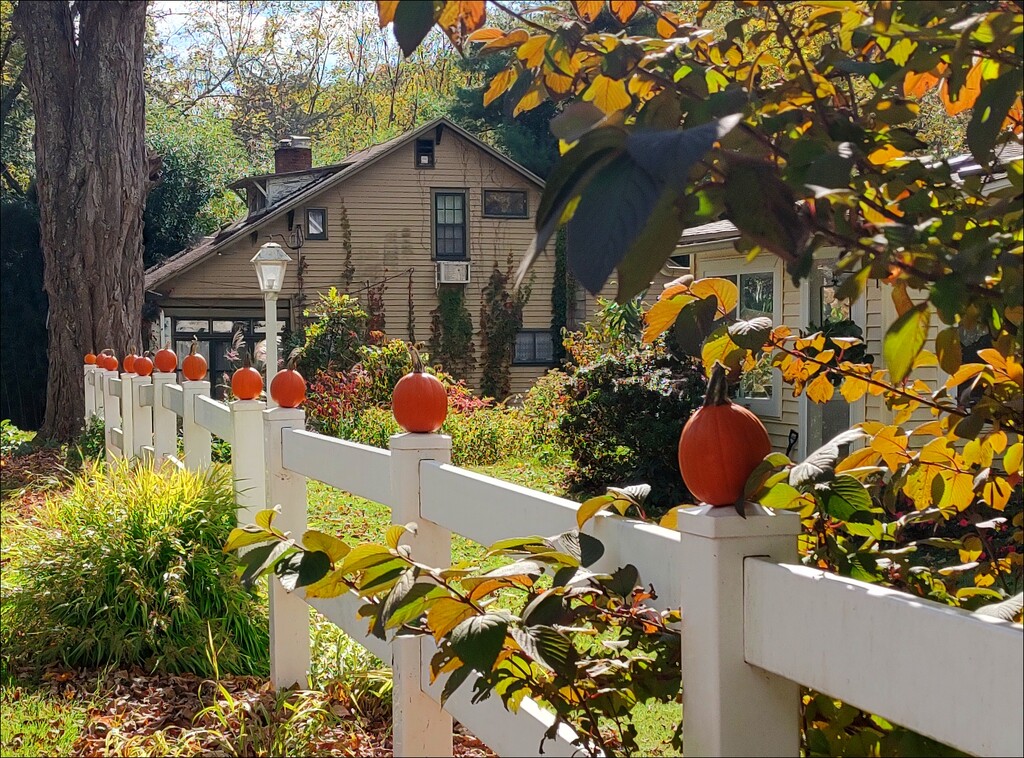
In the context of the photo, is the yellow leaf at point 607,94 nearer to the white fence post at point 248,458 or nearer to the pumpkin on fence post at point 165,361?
the white fence post at point 248,458

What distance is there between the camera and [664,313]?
1.81 m

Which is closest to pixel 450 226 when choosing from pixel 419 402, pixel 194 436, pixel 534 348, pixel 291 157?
pixel 534 348

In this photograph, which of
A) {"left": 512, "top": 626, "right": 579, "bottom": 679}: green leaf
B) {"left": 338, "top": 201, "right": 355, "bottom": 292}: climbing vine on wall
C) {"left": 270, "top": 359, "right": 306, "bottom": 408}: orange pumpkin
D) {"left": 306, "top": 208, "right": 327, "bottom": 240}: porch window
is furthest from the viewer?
{"left": 338, "top": 201, "right": 355, "bottom": 292}: climbing vine on wall

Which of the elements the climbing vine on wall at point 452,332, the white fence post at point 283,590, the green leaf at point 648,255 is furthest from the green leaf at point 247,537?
the climbing vine on wall at point 452,332

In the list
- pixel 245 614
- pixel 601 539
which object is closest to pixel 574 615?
pixel 601 539

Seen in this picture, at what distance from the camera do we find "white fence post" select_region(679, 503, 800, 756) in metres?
1.46

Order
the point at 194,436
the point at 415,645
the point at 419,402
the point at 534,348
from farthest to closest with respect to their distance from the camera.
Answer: the point at 534,348 < the point at 194,436 < the point at 419,402 < the point at 415,645

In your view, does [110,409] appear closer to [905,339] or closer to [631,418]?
[631,418]

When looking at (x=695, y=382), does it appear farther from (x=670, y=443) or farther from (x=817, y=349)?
(x=817, y=349)

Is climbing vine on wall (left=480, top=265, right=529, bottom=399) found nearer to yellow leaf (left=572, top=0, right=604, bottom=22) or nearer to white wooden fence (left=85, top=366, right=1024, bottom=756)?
white wooden fence (left=85, top=366, right=1024, bottom=756)

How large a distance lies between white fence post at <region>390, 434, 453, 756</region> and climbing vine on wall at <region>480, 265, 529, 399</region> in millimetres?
23517

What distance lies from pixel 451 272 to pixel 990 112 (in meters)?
25.1

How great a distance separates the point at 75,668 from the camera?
4988mm

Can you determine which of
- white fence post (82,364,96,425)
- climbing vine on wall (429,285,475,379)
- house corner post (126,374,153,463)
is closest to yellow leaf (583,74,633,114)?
house corner post (126,374,153,463)
